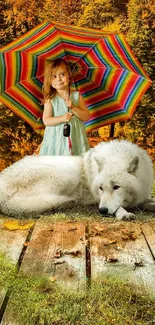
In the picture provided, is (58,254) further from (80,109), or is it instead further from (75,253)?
(80,109)

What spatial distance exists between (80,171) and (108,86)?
1399 millimetres

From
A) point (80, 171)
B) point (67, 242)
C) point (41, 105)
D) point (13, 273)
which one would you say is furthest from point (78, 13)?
point (13, 273)

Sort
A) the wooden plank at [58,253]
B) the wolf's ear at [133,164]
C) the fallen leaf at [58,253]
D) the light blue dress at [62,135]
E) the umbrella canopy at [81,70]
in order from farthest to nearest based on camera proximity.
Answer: the light blue dress at [62,135], the umbrella canopy at [81,70], the wolf's ear at [133,164], the fallen leaf at [58,253], the wooden plank at [58,253]

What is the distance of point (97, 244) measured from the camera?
314 cm

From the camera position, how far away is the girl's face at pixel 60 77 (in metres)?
5.27

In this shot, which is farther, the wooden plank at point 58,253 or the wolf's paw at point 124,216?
the wolf's paw at point 124,216

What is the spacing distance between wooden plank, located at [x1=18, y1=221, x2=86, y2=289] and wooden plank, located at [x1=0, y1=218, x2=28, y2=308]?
0.06 meters

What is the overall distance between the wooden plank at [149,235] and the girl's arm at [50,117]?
1978 mm

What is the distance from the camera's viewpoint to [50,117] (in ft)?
17.9

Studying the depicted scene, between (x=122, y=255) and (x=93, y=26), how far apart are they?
628 cm

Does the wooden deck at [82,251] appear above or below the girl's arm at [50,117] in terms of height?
below

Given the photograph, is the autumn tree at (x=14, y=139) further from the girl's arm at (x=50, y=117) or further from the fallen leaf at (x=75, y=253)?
the fallen leaf at (x=75, y=253)

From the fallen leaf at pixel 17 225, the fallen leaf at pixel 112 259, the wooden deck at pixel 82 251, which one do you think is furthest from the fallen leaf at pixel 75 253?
the fallen leaf at pixel 17 225

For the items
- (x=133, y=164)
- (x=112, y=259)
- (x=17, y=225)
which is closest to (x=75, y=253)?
(x=112, y=259)
